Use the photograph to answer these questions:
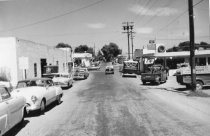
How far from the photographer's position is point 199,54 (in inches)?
1763

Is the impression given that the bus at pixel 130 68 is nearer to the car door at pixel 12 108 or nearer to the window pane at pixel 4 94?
the car door at pixel 12 108

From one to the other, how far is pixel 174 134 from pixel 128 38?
65.1 m

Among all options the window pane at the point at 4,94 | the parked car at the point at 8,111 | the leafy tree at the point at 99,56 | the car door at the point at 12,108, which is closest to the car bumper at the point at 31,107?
the parked car at the point at 8,111

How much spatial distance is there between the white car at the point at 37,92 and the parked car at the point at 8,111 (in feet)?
6.32

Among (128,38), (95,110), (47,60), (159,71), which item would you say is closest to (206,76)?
(159,71)

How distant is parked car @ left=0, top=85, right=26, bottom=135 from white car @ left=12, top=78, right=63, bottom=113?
1.93 metres

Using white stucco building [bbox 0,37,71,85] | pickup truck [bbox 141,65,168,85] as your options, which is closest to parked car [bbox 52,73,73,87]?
white stucco building [bbox 0,37,71,85]

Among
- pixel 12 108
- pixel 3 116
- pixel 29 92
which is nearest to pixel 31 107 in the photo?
pixel 29 92

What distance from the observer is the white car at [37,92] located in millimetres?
11898

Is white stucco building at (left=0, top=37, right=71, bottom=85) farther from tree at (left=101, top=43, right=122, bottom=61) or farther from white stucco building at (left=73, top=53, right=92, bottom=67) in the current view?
tree at (left=101, top=43, right=122, bottom=61)

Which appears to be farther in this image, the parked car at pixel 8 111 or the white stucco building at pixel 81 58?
the white stucco building at pixel 81 58

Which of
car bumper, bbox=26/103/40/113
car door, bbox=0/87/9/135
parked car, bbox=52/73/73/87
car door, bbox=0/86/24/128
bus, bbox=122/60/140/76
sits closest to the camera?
car door, bbox=0/87/9/135

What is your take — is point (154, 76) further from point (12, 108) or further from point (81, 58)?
point (81, 58)

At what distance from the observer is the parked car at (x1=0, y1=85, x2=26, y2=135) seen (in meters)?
7.80
